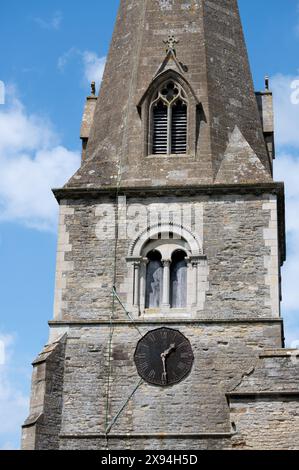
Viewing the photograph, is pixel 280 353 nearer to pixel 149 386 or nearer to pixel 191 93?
pixel 149 386

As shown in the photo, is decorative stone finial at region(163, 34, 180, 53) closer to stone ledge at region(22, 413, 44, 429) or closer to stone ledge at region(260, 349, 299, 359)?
stone ledge at region(260, 349, 299, 359)

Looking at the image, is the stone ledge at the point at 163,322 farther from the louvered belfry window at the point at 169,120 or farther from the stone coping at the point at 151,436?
the louvered belfry window at the point at 169,120

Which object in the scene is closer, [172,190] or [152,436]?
[152,436]

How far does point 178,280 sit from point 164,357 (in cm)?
213

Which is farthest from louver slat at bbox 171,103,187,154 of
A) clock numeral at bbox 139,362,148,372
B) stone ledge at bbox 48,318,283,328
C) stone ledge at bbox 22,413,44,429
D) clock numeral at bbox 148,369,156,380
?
stone ledge at bbox 22,413,44,429

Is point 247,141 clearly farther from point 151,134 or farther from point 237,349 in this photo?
Result: point 237,349

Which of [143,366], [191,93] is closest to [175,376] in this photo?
[143,366]

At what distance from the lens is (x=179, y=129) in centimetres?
3047

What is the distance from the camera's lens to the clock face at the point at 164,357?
27234 mm

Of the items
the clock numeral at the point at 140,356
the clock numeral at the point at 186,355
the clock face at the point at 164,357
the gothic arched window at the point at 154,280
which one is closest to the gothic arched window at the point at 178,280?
the gothic arched window at the point at 154,280

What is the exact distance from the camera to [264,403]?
979 inches
